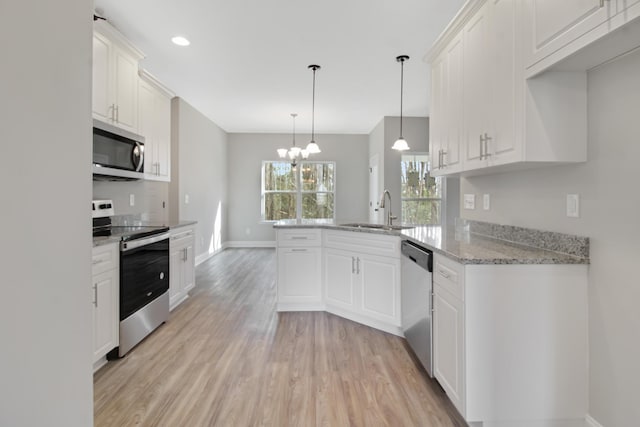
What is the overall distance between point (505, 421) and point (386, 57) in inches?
135

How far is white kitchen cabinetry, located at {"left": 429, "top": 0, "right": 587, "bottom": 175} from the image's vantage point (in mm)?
1675

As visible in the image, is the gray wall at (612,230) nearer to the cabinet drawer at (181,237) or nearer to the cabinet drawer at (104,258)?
the cabinet drawer at (104,258)

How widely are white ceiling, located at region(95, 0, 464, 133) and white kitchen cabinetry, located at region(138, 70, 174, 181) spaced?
399 mm

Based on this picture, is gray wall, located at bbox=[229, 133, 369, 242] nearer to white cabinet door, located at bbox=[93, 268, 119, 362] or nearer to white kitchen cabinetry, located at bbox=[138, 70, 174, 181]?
white kitchen cabinetry, located at bbox=[138, 70, 174, 181]

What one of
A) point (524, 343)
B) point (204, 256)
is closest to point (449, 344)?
point (524, 343)

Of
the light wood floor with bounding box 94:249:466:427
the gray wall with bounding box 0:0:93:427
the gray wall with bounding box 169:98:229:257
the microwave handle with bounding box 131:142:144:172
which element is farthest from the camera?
the gray wall with bounding box 169:98:229:257

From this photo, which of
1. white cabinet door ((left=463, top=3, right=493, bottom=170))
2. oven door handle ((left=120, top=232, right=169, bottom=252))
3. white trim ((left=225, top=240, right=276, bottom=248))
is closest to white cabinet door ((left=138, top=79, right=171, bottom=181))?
oven door handle ((left=120, top=232, right=169, bottom=252))

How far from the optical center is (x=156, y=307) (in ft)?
9.48

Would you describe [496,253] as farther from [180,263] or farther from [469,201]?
[180,263]

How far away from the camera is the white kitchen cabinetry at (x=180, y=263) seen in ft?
10.9

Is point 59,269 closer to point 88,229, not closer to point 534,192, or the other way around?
point 88,229

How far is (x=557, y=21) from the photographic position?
1.45 m

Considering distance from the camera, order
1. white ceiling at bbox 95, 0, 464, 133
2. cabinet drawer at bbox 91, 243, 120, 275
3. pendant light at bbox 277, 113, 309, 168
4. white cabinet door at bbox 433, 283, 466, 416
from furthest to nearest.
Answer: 1. pendant light at bbox 277, 113, 309, 168
2. white ceiling at bbox 95, 0, 464, 133
3. cabinet drawer at bbox 91, 243, 120, 275
4. white cabinet door at bbox 433, 283, 466, 416

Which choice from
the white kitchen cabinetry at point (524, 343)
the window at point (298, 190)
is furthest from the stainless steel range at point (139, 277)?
the window at point (298, 190)
